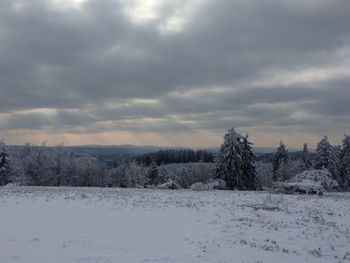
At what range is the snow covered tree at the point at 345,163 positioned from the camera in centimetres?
6781

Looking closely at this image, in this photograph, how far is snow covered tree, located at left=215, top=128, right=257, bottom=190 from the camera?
5641 cm

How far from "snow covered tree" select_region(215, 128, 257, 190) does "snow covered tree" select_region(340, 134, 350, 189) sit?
60.7 feet

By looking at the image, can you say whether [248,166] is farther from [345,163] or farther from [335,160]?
[345,163]

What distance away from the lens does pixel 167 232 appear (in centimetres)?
1727

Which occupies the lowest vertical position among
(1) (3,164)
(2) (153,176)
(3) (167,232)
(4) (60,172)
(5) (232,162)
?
(2) (153,176)

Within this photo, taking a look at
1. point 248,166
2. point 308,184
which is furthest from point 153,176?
point 308,184

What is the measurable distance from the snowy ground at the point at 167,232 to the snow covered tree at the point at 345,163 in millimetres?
44258

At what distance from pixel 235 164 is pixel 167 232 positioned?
40.3m

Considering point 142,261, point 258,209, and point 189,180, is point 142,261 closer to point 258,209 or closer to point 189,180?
point 258,209

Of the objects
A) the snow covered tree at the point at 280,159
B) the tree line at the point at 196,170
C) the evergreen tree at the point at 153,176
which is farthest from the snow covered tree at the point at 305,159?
the evergreen tree at the point at 153,176

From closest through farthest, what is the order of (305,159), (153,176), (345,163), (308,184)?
(308,184), (345,163), (305,159), (153,176)

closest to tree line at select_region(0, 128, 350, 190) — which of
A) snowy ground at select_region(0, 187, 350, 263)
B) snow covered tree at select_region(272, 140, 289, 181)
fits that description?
snow covered tree at select_region(272, 140, 289, 181)

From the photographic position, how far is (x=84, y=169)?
97.6 m

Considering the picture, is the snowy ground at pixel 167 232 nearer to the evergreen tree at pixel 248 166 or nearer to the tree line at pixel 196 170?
the tree line at pixel 196 170
